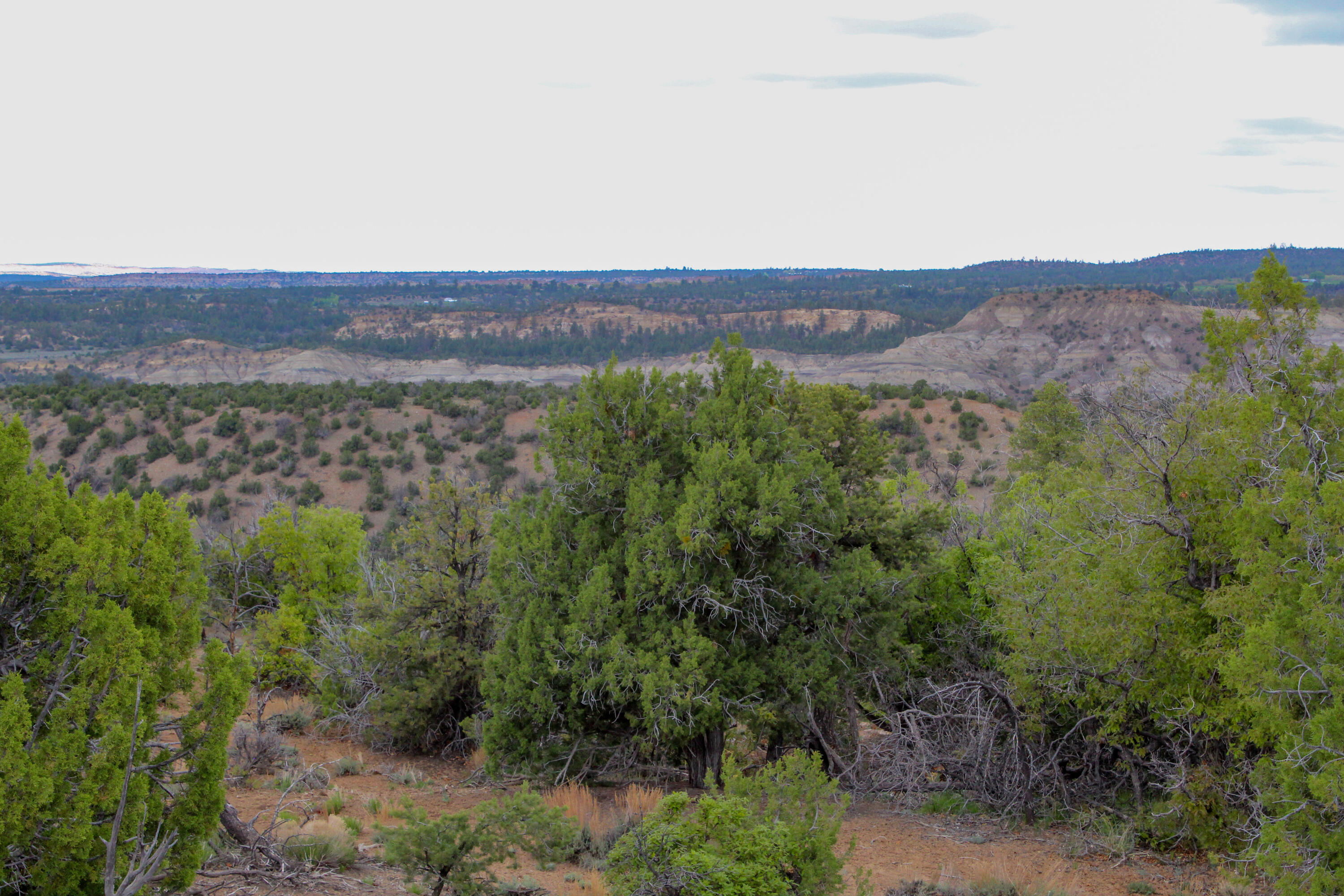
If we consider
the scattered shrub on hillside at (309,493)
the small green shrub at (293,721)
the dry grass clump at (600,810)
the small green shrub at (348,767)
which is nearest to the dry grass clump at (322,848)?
the dry grass clump at (600,810)

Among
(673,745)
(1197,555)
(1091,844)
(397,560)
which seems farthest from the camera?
(397,560)

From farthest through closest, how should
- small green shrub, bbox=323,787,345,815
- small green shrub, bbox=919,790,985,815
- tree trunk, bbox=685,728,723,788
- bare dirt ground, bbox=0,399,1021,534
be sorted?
1. bare dirt ground, bbox=0,399,1021,534
2. tree trunk, bbox=685,728,723,788
3. small green shrub, bbox=919,790,985,815
4. small green shrub, bbox=323,787,345,815

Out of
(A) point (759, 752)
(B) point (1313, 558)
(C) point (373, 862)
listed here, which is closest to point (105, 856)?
(C) point (373, 862)

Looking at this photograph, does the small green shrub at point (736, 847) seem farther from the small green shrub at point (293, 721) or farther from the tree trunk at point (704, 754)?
the small green shrub at point (293, 721)

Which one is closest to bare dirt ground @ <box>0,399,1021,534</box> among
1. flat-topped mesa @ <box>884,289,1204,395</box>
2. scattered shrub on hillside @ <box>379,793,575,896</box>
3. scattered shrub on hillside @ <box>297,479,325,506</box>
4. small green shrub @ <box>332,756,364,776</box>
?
scattered shrub on hillside @ <box>297,479,325,506</box>

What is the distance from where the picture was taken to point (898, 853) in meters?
9.91

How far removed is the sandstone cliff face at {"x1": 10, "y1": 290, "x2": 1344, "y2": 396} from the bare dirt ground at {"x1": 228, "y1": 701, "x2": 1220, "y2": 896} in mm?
78160

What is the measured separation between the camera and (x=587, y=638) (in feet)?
→ 35.0

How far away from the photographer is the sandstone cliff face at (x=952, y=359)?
9431 centimetres

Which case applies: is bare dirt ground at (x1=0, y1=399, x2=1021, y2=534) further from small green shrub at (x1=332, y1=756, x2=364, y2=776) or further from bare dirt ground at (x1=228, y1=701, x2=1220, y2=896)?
bare dirt ground at (x1=228, y1=701, x2=1220, y2=896)

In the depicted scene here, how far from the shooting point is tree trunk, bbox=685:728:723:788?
11.7 m

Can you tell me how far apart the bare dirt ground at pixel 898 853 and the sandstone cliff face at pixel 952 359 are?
256 feet

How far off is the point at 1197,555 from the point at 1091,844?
2988 millimetres

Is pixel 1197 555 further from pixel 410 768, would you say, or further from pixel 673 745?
pixel 410 768
